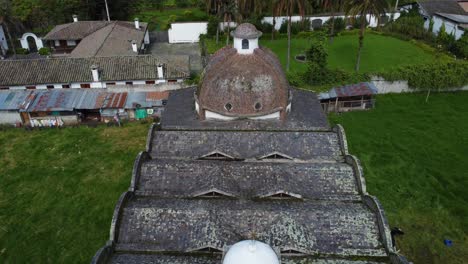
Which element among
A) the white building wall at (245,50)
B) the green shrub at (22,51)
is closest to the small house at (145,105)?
the white building wall at (245,50)

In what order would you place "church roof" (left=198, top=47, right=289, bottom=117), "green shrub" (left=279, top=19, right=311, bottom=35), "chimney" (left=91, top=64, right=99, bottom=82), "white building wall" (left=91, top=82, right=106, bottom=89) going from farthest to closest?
"green shrub" (left=279, top=19, right=311, bottom=35) < "white building wall" (left=91, top=82, right=106, bottom=89) < "chimney" (left=91, top=64, right=99, bottom=82) < "church roof" (left=198, top=47, right=289, bottom=117)

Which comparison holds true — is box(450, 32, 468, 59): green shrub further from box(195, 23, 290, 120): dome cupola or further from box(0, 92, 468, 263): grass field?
box(195, 23, 290, 120): dome cupola

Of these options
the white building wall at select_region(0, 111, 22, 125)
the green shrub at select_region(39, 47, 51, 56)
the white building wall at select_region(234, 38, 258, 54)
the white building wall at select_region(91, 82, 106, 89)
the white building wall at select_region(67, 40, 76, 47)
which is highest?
the white building wall at select_region(234, 38, 258, 54)

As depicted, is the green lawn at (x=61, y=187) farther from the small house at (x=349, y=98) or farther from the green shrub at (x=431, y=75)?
the green shrub at (x=431, y=75)

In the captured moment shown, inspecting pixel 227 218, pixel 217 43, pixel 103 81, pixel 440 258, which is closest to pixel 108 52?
pixel 103 81

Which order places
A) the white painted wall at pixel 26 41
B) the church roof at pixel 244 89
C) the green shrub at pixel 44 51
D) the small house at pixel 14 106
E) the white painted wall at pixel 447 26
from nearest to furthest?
the church roof at pixel 244 89, the small house at pixel 14 106, the white painted wall at pixel 447 26, the green shrub at pixel 44 51, the white painted wall at pixel 26 41

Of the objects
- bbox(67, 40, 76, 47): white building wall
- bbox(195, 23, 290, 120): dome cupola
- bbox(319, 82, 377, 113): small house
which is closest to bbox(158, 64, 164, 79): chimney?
bbox(195, 23, 290, 120): dome cupola

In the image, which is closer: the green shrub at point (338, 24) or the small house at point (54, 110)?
the small house at point (54, 110)
